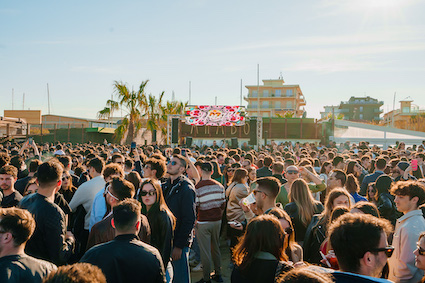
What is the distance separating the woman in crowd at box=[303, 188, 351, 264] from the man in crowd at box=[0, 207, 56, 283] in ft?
8.64

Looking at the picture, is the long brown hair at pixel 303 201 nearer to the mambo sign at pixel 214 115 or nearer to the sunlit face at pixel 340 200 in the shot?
the sunlit face at pixel 340 200

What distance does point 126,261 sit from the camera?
2.83 meters

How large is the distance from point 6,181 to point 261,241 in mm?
3621

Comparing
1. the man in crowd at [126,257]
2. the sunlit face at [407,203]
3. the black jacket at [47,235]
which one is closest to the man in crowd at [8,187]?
the black jacket at [47,235]

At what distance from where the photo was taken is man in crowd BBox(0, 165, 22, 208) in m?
4.73

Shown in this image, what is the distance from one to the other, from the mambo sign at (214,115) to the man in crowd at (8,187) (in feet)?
79.9

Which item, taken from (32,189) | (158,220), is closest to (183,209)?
(158,220)

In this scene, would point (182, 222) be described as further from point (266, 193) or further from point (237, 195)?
point (237, 195)

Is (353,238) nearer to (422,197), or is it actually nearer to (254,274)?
(254,274)

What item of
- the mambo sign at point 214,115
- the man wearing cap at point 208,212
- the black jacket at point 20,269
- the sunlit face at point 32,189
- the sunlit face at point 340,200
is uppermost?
the mambo sign at point 214,115

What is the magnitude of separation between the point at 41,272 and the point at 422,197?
3.68 m

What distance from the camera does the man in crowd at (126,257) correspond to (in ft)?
9.17

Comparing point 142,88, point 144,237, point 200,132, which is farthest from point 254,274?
point 200,132

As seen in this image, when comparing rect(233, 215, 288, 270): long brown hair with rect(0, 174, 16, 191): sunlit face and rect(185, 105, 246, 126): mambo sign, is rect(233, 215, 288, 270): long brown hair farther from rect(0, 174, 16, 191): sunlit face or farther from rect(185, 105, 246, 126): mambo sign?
rect(185, 105, 246, 126): mambo sign
